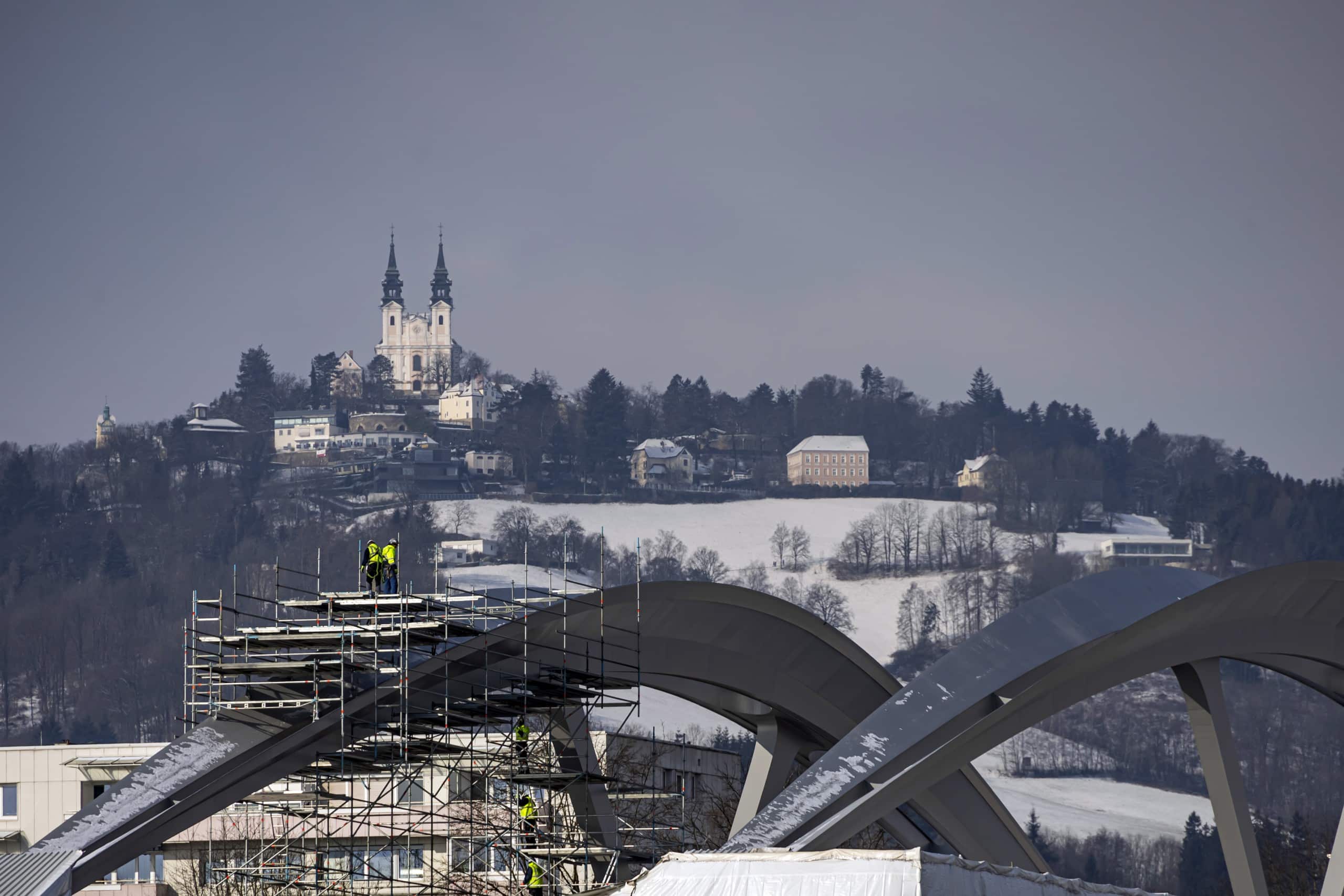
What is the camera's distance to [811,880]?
1453 centimetres

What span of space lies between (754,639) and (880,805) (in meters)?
5.45

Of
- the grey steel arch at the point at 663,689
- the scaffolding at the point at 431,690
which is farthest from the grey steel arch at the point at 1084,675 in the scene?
the scaffolding at the point at 431,690

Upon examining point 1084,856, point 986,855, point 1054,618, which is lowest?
point 1084,856

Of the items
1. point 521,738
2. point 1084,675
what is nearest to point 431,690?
point 521,738

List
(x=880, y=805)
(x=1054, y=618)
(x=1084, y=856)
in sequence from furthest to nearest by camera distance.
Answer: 1. (x=1084, y=856)
2. (x=1054, y=618)
3. (x=880, y=805)

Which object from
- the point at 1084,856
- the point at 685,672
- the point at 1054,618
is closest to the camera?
the point at 1054,618

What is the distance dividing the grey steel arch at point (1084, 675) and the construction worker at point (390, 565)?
9.02m

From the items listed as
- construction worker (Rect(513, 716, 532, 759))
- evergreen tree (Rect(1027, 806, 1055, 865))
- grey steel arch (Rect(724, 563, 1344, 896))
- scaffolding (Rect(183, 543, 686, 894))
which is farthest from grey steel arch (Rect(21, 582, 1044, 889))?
evergreen tree (Rect(1027, 806, 1055, 865))

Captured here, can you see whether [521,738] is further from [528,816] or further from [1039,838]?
[1039,838]

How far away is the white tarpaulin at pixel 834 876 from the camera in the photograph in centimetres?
1420

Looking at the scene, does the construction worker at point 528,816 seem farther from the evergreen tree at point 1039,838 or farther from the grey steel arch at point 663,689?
the evergreen tree at point 1039,838

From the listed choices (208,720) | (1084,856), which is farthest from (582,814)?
(1084,856)

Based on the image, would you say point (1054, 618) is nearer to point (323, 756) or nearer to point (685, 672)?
point (685, 672)

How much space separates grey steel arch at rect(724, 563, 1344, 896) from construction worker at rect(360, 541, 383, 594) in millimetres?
8219
